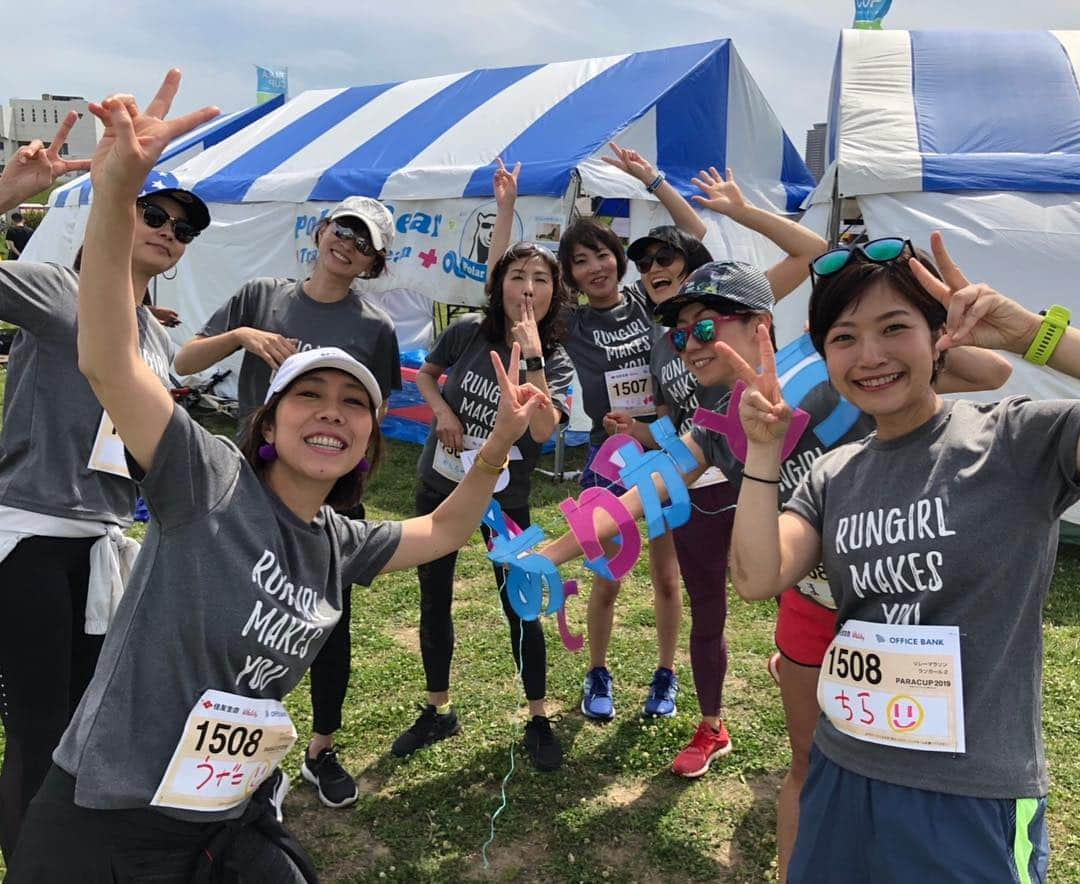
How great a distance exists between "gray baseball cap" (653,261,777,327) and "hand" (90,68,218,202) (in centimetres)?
133

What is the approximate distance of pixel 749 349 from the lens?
2.30m

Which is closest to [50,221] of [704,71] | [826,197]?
[704,71]

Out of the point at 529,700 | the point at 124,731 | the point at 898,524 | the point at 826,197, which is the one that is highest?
the point at 826,197

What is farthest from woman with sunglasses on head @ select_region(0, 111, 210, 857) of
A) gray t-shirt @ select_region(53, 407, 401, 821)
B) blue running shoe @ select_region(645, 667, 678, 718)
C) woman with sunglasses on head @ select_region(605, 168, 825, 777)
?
blue running shoe @ select_region(645, 667, 678, 718)

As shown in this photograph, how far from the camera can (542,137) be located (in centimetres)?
784

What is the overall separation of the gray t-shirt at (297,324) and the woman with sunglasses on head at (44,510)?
30.1 inches

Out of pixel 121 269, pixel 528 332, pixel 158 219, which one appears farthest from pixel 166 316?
pixel 121 269

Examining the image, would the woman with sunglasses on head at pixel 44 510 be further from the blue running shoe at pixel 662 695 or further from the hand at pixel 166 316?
the blue running shoe at pixel 662 695

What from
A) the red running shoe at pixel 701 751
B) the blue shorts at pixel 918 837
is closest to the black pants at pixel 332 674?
the red running shoe at pixel 701 751

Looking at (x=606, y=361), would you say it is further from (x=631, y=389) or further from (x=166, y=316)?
(x=166, y=316)

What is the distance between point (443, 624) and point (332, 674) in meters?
0.48

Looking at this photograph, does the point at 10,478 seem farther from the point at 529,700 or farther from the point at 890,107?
the point at 890,107

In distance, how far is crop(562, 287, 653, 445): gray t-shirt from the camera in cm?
337

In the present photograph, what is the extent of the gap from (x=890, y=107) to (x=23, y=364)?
20.4ft
